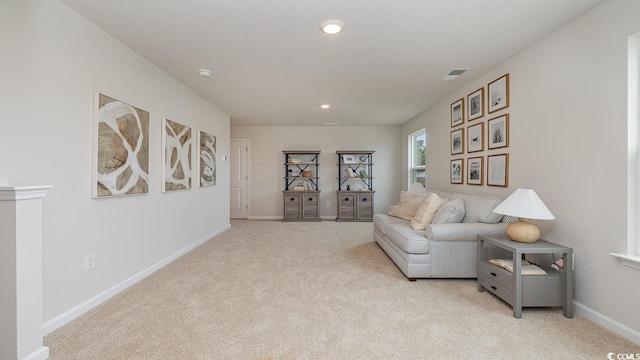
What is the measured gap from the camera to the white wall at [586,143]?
194 centimetres

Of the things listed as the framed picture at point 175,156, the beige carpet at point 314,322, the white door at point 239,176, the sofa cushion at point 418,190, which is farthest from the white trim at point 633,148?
the white door at point 239,176

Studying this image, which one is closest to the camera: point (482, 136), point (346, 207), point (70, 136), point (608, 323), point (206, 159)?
point (608, 323)

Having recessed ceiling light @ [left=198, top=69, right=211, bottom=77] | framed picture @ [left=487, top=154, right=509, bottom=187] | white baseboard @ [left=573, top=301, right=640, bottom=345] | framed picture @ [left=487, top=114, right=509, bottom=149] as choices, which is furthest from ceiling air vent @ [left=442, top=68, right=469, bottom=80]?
recessed ceiling light @ [left=198, top=69, right=211, bottom=77]

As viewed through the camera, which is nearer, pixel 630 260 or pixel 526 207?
pixel 630 260

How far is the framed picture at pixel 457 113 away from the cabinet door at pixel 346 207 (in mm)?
3025

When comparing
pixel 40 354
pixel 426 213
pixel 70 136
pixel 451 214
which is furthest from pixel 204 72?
pixel 451 214

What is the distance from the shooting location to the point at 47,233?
6.48ft

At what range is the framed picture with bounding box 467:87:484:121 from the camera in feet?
11.8

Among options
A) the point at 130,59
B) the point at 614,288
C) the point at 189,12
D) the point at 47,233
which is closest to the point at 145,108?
the point at 130,59

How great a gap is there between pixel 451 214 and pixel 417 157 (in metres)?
3.42

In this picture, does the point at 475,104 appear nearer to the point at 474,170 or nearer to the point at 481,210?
the point at 474,170

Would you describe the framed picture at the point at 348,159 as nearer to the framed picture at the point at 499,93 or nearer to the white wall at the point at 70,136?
the framed picture at the point at 499,93

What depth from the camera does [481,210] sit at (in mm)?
3074

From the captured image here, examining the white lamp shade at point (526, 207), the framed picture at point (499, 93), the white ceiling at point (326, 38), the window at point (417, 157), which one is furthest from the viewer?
the window at point (417, 157)
